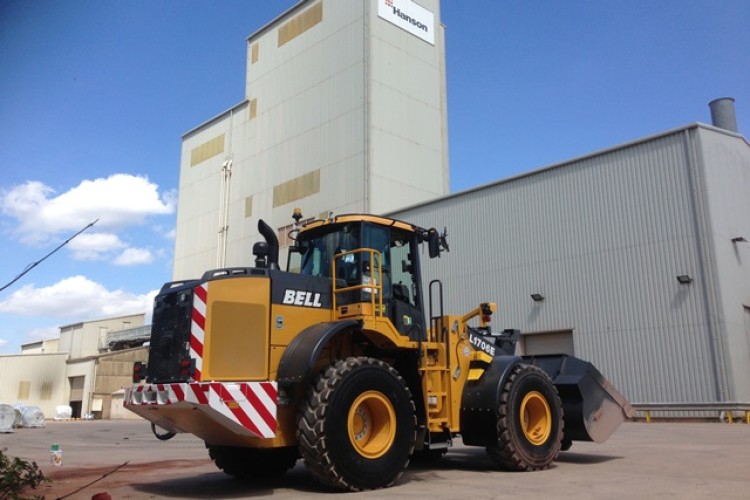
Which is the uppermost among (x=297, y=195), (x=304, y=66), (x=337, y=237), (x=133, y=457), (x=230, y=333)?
(x=304, y=66)

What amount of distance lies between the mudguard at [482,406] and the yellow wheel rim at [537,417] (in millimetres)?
652

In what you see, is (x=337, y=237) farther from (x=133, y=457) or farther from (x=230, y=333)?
(x=133, y=457)

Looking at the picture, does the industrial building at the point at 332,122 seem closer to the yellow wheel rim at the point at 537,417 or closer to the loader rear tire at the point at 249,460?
the yellow wheel rim at the point at 537,417

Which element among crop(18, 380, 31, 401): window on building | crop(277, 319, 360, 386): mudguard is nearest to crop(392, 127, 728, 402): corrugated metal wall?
crop(277, 319, 360, 386): mudguard

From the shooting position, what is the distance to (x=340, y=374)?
23.6 ft

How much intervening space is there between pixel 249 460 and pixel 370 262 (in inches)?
124

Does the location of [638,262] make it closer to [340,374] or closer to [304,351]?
[340,374]

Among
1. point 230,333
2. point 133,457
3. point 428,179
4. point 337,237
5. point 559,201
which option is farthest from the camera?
point 428,179

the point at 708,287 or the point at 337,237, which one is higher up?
the point at 708,287

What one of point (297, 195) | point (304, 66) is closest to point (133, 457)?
point (297, 195)

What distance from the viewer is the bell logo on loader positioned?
7.82m

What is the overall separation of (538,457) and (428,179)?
30.3 metres

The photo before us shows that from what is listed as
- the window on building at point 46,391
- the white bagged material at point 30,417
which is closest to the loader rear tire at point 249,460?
the white bagged material at point 30,417

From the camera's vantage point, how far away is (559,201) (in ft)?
83.7
